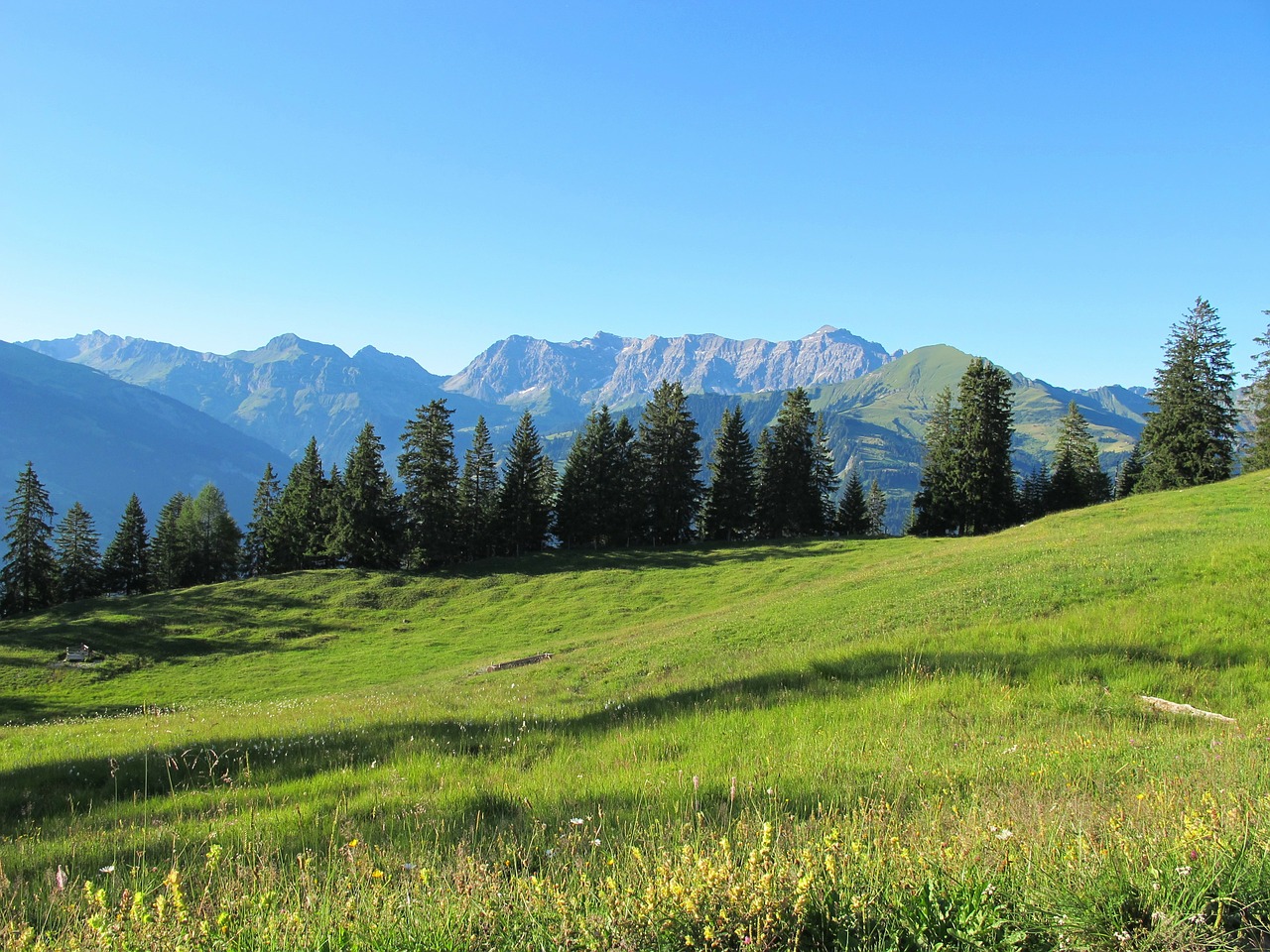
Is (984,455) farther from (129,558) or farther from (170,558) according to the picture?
(129,558)

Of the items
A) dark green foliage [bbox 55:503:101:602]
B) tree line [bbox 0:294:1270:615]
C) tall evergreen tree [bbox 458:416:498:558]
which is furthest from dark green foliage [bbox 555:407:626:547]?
dark green foliage [bbox 55:503:101:602]

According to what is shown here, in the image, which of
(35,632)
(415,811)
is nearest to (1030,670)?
(415,811)

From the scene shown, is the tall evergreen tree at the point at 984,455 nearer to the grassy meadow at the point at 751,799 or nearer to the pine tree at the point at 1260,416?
the pine tree at the point at 1260,416

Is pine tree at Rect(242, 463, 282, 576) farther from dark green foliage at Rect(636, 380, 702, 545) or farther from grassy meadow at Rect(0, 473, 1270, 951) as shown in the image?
grassy meadow at Rect(0, 473, 1270, 951)

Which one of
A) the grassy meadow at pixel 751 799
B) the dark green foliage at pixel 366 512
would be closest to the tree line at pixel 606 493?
the dark green foliage at pixel 366 512

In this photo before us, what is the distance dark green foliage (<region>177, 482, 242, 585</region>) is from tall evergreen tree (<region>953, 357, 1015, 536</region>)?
85.9m

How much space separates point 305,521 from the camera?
75000mm

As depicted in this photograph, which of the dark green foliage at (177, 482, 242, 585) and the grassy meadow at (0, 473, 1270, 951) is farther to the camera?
the dark green foliage at (177, 482, 242, 585)

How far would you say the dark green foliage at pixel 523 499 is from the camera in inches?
2849

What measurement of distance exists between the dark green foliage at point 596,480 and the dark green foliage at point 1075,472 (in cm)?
5102

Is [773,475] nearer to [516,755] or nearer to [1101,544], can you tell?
[1101,544]

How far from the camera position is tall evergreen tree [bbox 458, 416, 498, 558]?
7206 cm

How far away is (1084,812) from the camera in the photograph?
4.22 m

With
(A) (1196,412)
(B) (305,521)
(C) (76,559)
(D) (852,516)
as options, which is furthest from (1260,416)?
(C) (76,559)
